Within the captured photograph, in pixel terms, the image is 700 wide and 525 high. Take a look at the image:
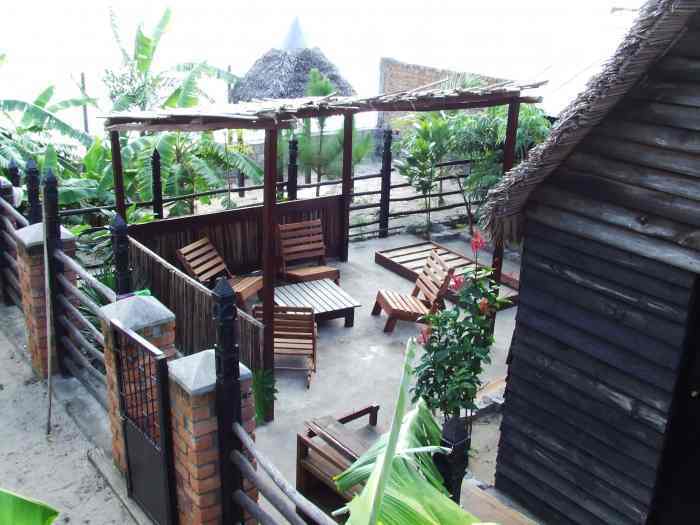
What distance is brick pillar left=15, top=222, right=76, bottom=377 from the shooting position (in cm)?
673

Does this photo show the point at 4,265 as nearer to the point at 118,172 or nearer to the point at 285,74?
the point at 118,172

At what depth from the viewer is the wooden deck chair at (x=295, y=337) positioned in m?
8.43

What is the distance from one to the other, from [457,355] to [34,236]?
387 centimetres

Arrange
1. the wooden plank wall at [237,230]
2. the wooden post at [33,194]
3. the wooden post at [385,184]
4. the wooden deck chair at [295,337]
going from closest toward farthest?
the wooden post at [33,194] < the wooden deck chair at [295,337] < the wooden plank wall at [237,230] < the wooden post at [385,184]

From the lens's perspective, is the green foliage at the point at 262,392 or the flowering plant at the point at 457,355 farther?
the green foliage at the point at 262,392

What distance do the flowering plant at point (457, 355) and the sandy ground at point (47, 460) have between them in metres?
2.36

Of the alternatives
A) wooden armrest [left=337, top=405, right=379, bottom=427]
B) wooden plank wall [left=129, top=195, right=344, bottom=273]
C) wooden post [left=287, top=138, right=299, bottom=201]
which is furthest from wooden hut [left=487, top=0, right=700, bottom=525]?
wooden post [left=287, top=138, right=299, bottom=201]

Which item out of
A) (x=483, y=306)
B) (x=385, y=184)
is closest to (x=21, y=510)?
(x=483, y=306)

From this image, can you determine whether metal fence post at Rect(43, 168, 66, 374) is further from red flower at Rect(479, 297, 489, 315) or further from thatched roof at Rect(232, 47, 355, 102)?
thatched roof at Rect(232, 47, 355, 102)

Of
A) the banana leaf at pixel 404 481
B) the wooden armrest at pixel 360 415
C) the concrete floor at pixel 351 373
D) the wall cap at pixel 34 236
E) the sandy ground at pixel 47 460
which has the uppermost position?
the banana leaf at pixel 404 481

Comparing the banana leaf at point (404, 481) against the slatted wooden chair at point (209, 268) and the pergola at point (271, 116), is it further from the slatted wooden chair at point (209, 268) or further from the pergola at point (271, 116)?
the slatted wooden chair at point (209, 268)

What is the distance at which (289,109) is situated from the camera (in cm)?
691

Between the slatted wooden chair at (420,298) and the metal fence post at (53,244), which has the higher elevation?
the metal fence post at (53,244)

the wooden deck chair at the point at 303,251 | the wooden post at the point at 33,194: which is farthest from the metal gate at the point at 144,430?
the wooden deck chair at the point at 303,251
